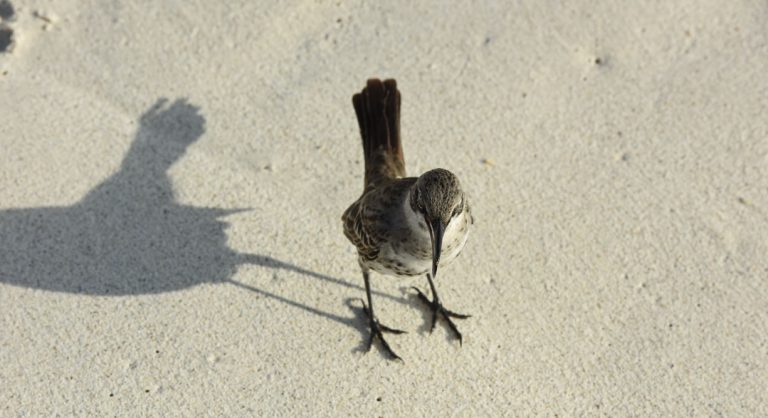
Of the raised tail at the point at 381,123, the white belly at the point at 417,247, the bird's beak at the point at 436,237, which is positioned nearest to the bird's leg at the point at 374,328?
the white belly at the point at 417,247

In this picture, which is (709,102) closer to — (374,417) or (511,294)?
(511,294)

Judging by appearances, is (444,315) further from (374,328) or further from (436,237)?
(436,237)

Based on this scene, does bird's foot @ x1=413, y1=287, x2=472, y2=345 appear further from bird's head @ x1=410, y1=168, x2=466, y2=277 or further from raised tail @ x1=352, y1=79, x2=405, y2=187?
bird's head @ x1=410, y1=168, x2=466, y2=277

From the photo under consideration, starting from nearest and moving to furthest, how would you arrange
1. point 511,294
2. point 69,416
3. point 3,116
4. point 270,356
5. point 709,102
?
point 69,416 → point 270,356 → point 511,294 → point 3,116 → point 709,102

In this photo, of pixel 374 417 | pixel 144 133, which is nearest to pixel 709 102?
pixel 374 417

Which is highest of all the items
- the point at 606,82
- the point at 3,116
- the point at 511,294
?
the point at 606,82

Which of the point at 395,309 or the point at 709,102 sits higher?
the point at 709,102
